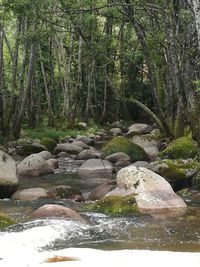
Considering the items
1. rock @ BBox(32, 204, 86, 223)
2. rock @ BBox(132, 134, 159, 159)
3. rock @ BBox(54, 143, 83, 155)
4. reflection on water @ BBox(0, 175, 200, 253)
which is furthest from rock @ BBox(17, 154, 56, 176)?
rock @ BBox(32, 204, 86, 223)

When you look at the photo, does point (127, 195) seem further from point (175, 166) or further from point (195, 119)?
point (195, 119)

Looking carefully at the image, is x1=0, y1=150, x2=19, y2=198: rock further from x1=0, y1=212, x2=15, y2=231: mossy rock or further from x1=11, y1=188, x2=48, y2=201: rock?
x1=0, y1=212, x2=15, y2=231: mossy rock

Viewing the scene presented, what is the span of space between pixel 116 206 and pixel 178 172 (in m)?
2.53

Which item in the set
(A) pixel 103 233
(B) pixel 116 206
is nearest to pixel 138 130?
(B) pixel 116 206

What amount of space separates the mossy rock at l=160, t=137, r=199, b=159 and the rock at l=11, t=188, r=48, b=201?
412 cm

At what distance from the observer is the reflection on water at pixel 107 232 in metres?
5.79

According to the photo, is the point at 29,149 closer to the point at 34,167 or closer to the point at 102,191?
the point at 34,167

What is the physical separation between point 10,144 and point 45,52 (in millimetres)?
12736

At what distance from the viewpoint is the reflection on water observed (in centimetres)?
579

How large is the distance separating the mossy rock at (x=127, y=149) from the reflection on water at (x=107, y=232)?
632 cm

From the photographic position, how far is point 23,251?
5.31m

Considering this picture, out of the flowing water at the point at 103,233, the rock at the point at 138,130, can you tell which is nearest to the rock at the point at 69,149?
the rock at the point at 138,130

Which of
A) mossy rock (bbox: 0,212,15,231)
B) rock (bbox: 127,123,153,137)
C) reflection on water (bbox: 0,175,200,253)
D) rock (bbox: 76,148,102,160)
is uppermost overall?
rock (bbox: 127,123,153,137)

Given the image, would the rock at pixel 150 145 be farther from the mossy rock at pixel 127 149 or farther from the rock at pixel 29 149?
the rock at pixel 29 149
